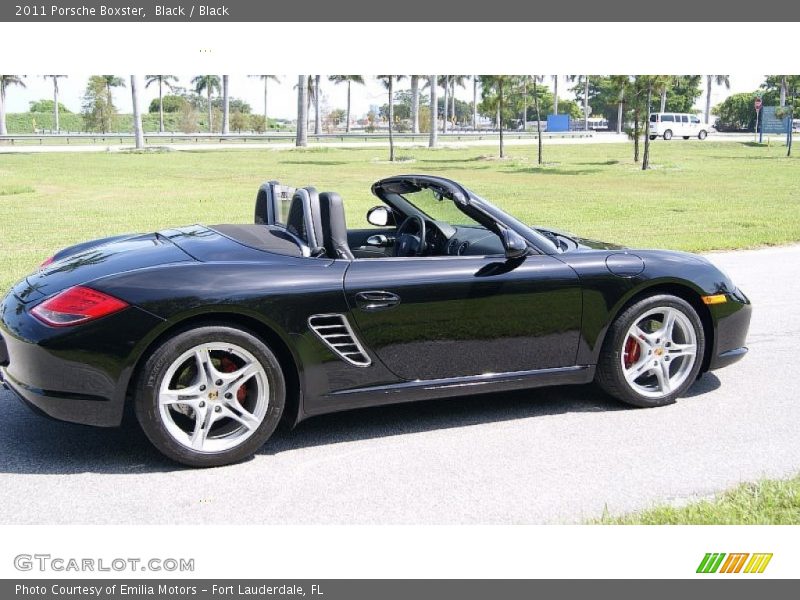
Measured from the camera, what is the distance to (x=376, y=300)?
4227mm

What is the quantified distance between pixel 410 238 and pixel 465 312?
0.82 m

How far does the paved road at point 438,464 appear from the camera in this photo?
359 centimetres

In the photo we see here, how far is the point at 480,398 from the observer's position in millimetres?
5086

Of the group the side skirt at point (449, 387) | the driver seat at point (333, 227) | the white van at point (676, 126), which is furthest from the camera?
the white van at point (676, 126)

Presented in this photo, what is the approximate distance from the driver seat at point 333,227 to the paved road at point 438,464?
95 cm

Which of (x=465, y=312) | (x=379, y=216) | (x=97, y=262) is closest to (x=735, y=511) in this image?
(x=465, y=312)

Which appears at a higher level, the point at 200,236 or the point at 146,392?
the point at 200,236

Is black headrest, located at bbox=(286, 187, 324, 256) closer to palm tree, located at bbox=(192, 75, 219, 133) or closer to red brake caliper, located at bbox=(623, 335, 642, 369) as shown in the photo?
red brake caliper, located at bbox=(623, 335, 642, 369)

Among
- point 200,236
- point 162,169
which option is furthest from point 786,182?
point 200,236

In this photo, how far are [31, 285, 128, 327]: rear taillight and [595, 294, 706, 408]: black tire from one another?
2.58 m

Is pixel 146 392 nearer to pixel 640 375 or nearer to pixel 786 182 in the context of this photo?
pixel 640 375

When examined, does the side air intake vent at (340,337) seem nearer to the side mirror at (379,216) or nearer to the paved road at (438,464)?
the paved road at (438,464)

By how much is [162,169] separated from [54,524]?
30.9 meters

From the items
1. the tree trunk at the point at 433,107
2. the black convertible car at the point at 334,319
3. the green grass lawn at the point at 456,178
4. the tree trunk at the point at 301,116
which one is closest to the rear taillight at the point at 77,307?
the black convertible car at the point at 334,319
